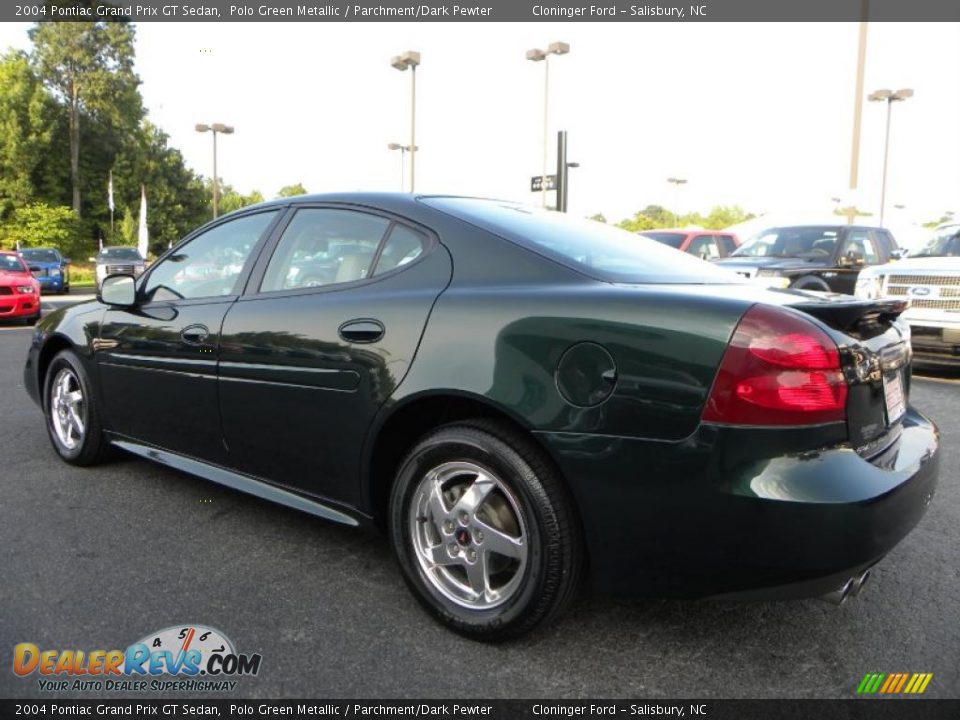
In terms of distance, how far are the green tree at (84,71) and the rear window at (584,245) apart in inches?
2097

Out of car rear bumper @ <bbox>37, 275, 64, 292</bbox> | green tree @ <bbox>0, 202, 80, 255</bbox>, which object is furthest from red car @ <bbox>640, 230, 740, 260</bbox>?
green tree @ <bbox>0, 202, 80, 255</bbox>

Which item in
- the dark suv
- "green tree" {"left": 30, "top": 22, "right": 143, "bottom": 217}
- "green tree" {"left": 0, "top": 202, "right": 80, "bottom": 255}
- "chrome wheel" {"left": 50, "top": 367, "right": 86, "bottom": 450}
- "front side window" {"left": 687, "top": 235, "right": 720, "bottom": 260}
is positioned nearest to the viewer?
"chrome wheel" {"left": 50, "top": 367, "right": 86, "bottom": 450}

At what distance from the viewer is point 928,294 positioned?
780cm

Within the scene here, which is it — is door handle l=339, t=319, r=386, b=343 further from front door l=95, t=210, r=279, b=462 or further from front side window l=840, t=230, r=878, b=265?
front side window l=840, t=230, r=878, b=265

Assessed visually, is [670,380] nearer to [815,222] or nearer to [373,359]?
[373,359]

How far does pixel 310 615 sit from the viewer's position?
2.52 metres

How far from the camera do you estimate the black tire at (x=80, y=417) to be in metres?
4.03

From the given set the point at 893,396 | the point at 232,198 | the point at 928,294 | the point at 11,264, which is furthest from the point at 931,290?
the point at 232,198

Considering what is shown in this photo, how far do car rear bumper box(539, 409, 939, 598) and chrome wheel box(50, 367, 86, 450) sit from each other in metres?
3.11

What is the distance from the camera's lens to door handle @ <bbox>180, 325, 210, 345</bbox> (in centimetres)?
321

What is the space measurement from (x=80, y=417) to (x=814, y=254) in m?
9.41

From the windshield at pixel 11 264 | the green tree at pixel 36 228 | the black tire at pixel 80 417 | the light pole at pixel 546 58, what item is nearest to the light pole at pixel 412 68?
Result: the light pole at pixel 546 58

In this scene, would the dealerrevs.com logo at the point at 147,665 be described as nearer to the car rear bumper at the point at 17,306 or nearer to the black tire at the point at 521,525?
the black tire at the point at 521,525

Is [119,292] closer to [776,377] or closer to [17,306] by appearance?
[776,377]
